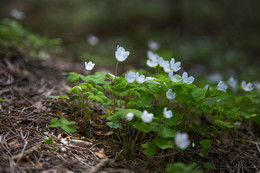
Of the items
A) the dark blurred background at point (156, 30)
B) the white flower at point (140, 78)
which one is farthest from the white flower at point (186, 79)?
the dark blurred background at point (156, 30)

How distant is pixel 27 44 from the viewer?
13.5 feet

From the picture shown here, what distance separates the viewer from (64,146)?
6.17 feet

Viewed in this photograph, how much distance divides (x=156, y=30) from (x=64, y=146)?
8502 mm

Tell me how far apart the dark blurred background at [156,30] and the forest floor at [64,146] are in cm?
239

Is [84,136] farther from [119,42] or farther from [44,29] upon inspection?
[44,29]

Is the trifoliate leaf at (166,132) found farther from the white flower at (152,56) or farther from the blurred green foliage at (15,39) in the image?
the blurred green foliage at (15,39)

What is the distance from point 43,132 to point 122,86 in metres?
0.90

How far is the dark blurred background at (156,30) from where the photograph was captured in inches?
255

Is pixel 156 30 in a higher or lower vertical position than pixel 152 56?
higher

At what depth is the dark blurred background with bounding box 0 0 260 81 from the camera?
21.2ft

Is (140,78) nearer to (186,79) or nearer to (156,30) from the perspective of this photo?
(186,79)

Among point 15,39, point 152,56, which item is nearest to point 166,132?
point 152,56

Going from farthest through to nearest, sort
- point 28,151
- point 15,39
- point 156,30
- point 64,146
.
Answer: point 156,30 < point 15,39 < point 64,146 < point 28,151

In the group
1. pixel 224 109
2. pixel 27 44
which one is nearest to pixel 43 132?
pixel 224 109
